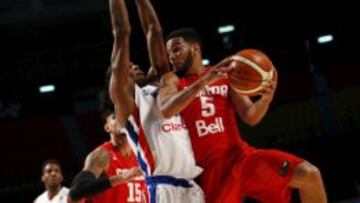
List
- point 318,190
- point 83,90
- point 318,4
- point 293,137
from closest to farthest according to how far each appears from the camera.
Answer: point 318,190, point 293,137, point 83,90, point 318,4

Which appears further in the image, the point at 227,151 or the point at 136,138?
the point at 227,151

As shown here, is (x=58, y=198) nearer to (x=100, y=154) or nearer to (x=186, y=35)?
(x=100, y=154)

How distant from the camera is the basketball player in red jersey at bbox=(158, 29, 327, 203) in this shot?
12.0 ft

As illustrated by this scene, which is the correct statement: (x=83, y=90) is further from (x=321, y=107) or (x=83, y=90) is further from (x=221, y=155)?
(x=221, y=155)

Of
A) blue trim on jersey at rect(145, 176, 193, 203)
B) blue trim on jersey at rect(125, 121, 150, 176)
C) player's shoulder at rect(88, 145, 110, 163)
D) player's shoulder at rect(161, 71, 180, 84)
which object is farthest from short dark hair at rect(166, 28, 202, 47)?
player's shoulder at rect(88, 145, 110, 163)

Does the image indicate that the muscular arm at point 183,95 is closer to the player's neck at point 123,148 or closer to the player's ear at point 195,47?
the player's ear at point 195,47

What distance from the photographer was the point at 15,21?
45.4ft

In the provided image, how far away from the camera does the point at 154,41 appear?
3.68 metres

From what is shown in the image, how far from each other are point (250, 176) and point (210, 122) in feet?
1.30

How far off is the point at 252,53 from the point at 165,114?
61 centimetres

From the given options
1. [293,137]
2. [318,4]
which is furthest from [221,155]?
[318,4]

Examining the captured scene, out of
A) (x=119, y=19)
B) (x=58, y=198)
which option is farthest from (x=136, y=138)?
(x=58, y=198)

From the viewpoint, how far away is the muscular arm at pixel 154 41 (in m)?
3.69

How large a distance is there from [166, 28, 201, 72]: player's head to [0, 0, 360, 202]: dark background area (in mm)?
6459
